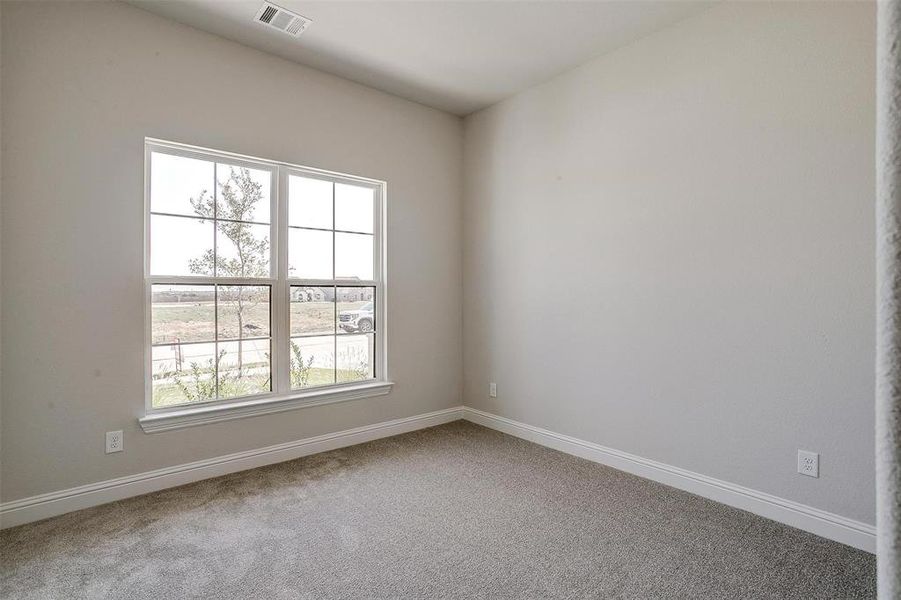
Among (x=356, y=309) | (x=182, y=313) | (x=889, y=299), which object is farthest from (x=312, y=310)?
(x=889, y=299)

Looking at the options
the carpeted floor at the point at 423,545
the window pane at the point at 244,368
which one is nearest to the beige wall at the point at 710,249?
the carpeted floor at the point at 423,545

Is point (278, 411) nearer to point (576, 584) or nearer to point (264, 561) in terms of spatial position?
point (264, 561)

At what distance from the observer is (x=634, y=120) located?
10.4 feet

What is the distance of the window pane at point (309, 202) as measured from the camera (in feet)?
11.5

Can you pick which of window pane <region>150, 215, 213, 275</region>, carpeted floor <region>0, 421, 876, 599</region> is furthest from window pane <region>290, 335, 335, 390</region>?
window pane <region>150, 215, 213, 275</region>

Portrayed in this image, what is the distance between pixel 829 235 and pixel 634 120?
1372 mm

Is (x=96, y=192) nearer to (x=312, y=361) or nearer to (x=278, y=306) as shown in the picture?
(x=278, y=306)

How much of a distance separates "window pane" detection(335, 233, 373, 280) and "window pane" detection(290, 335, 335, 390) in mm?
547

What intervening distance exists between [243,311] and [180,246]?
576 mm

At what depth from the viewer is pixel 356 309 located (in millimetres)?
3863

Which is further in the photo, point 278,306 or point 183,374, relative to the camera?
point 278,306

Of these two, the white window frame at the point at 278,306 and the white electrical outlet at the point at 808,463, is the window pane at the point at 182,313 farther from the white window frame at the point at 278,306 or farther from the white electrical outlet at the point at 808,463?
the white electrical outlet at the point at 808,463

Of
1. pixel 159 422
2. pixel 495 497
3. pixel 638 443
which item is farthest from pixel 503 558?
pixel 159 422

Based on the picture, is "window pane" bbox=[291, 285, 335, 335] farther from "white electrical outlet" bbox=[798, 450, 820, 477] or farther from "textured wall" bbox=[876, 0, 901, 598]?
"textured wall" bbox=[876, 0, 901, 598]
